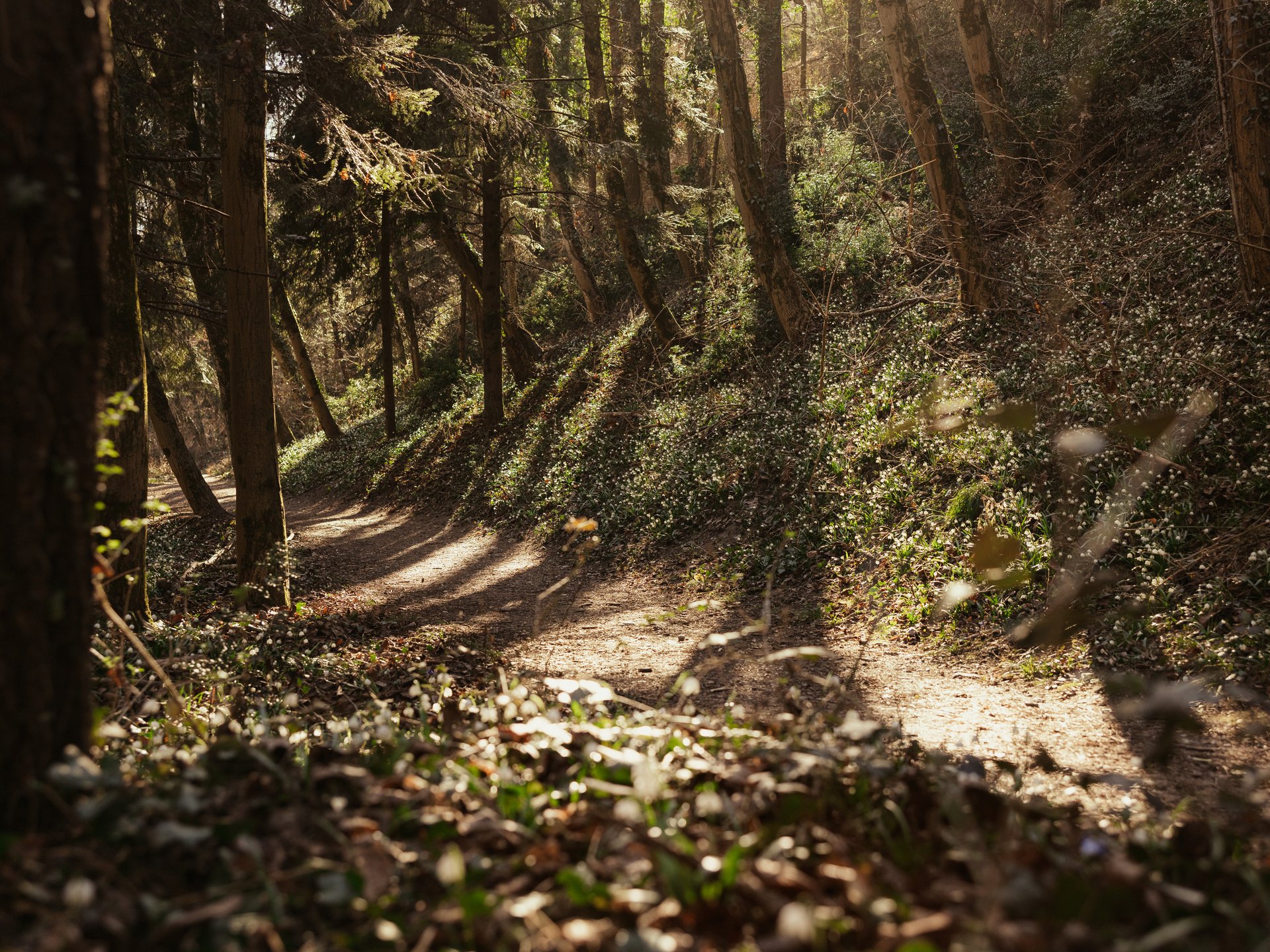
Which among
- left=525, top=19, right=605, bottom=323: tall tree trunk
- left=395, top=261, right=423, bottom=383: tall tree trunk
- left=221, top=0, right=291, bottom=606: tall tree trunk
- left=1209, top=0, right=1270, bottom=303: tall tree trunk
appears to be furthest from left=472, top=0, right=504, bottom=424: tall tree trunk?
left=1209, top=0, right=1270, bottom=303: tall tree trunk

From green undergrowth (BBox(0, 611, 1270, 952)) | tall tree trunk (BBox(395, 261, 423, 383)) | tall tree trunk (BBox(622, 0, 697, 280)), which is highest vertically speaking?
tall tree trunk (BBox(622, 0, 697, 280))

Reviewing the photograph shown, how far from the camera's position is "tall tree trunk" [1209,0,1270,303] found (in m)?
6.91

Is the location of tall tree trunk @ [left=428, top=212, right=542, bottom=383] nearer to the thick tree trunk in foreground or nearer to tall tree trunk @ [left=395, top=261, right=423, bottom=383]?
tall tree trunk @ [left=395, top=261, right=423, bottom=383]

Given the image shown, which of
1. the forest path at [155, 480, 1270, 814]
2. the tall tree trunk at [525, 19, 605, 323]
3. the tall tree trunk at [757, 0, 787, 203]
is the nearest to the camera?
the forest path at [155, 480, 1270, 814]

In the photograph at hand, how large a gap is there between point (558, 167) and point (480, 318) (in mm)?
5669

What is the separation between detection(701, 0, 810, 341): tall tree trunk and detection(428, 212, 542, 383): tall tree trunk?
27.0ft

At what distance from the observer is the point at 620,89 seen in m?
15.6

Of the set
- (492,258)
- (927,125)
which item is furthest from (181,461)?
(927,125)

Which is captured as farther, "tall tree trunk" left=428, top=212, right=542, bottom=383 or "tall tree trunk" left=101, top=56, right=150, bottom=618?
"tall tree trunk" left=428, top=212, right=542, bottom=383

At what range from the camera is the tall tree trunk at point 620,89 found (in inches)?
575

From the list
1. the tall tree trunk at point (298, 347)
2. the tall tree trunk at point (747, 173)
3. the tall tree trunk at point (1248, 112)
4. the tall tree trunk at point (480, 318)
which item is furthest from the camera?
the tall tree trunk at point (298, 347)

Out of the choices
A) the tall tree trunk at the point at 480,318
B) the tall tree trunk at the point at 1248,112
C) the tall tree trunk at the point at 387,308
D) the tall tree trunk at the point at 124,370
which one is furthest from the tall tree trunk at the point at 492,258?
the tall tree trunk at the point at 1248,112

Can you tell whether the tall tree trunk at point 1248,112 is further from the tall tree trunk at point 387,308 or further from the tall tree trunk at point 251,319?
→ the tall tree trunk at point 387,308

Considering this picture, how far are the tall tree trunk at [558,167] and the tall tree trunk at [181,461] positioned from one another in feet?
25.9
